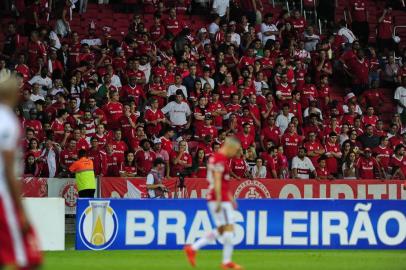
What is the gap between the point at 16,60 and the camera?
24375 mm

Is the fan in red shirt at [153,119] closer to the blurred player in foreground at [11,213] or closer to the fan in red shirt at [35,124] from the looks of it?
the fan in red shirt at [35,124]

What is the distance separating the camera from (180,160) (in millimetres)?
22625

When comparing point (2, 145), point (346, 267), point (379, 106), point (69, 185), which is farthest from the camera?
point (379, 106)

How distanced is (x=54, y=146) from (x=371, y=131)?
26.9ft

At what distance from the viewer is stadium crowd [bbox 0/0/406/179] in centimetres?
2253

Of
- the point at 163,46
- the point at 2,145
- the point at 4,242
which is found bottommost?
the point at 4,242

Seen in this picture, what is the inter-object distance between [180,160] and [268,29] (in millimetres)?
6620

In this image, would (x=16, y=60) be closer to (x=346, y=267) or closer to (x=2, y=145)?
(x=346, y=267)

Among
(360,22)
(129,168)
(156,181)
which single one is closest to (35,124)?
(129,168)

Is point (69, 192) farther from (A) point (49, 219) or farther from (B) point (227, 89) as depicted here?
(B) point (227, 89)

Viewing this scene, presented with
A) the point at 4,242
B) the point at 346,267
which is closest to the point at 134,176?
the point at 346,267

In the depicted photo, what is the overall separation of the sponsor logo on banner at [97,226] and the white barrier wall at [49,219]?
42 cm

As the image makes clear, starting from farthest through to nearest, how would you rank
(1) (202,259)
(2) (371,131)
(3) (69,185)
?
(2) (371,131)
(3) (69,185)
(1) (202,259)

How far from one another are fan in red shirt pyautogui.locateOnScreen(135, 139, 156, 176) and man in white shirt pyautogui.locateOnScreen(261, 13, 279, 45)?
6.59 metres
